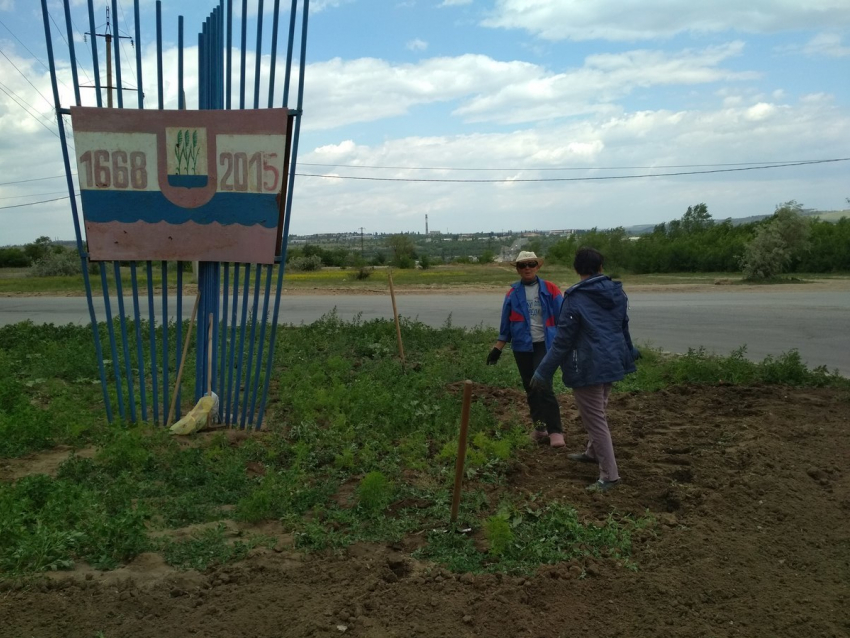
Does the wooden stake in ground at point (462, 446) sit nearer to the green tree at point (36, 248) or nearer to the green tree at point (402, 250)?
the green tree at point (402, 250)

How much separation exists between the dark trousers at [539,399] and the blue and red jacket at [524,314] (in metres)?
0.08

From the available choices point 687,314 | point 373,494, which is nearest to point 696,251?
point 687,314

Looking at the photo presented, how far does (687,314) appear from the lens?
59.7ft

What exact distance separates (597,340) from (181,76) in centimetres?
412

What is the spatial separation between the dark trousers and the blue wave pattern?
97.4 inches

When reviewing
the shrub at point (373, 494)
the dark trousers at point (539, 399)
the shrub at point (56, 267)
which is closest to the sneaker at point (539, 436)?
the dark trousers at point (539, 399)

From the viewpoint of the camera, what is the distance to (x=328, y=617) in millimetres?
3645

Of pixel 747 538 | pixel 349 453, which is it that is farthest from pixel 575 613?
pixel 349 453

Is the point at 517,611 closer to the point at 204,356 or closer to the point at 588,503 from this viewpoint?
the point at 588,503

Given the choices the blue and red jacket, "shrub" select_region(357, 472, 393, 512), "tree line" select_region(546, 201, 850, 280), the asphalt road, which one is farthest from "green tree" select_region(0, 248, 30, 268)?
"shrub" select_region(357, 472, 393, 512)

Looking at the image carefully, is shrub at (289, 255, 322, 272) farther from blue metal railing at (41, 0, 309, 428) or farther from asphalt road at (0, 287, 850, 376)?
blue metal railing at (41, 0, 309, 428)

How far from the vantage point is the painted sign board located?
672 cm

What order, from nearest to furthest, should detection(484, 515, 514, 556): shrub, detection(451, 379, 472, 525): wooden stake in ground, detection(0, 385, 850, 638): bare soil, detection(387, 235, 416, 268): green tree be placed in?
detection(0, 385, 850, 638): bare soil, detection(484, 515, 514, 556): shrub, detection(451, 379, 472, 525): wooden stake in ground, detection(387, 235, 416, 268): green tree

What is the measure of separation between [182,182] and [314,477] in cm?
281
